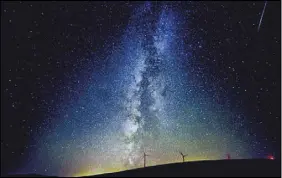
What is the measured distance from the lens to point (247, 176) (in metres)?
17.3

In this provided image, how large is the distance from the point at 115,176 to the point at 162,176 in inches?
148

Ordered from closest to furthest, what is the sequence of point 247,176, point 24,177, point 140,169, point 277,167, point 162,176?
point 247,176
point 162,176
point 277,167
point 24,177
point 140,169

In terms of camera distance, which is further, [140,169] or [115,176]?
[140,169]

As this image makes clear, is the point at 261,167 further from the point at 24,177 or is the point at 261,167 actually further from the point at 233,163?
the point at 24,177

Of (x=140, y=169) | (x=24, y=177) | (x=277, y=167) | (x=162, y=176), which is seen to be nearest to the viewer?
(x=162, y=176)

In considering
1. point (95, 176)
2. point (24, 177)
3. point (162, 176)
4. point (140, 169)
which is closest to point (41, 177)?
point (24, 177)

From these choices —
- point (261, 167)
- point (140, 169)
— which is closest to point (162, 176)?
point (140, 169)

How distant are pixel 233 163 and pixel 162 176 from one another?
7.76 meters

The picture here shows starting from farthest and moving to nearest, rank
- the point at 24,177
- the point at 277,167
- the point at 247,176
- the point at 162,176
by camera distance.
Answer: the point at 24,177, the point at 277,167, the point at 162,176, the point at 247,176

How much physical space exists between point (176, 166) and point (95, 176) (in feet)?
21.8

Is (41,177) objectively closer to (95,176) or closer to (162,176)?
(95,176)

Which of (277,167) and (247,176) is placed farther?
(277,167)

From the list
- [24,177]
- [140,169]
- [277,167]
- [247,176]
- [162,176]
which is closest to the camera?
[247,176]

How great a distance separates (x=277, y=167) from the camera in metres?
19.7
